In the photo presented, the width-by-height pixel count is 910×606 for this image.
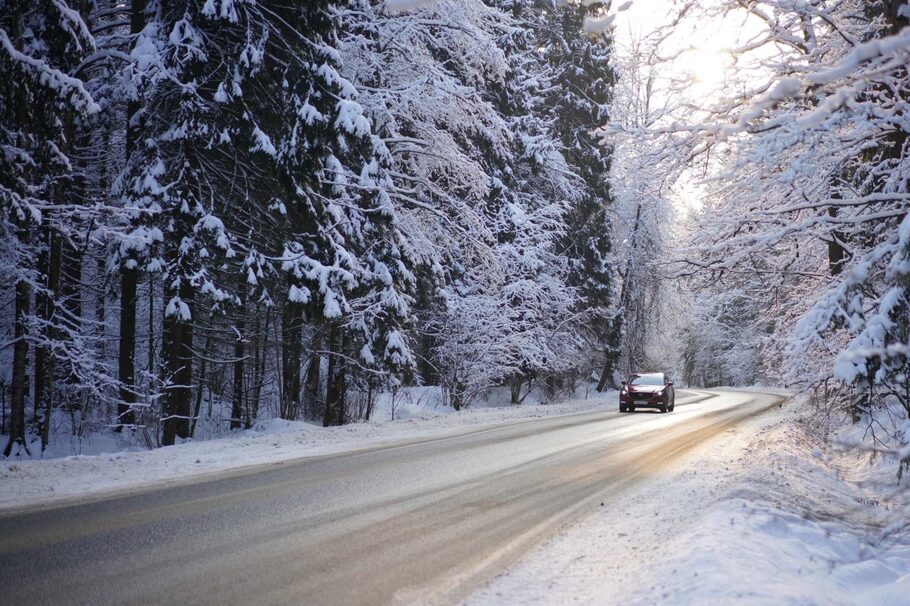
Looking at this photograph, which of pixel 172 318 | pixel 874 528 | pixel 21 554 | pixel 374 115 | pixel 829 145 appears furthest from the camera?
pixel 374 115

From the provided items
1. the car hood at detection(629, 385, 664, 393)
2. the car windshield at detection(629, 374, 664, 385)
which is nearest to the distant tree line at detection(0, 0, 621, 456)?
the car hood at detection(629, 385, 664, 393)

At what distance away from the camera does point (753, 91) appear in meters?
8.60

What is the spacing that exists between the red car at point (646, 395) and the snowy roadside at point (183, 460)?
9.14 meters

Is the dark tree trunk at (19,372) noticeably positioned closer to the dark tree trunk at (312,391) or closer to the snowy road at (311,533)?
the dark tree trunk at (312,391)

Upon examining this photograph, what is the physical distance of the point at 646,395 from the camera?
1027 inches

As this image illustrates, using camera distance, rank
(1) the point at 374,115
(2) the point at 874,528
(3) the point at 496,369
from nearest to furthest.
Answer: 1. (2) the point at 874,528
2. (1) the point at 374,115
3. (3) the point at 496,369

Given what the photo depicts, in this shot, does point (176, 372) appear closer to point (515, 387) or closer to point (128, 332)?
point (128, 332)

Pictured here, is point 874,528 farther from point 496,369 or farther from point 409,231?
point 496,369

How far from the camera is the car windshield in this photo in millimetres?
26734

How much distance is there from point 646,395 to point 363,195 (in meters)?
14.1

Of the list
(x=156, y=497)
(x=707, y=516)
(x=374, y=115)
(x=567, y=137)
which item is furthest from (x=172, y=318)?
(x=567, y=137)

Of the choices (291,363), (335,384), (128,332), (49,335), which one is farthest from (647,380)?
(49,335)

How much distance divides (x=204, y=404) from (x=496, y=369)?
12.3 m

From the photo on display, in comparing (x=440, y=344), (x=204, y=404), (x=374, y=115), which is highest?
(x=374, y=115)
